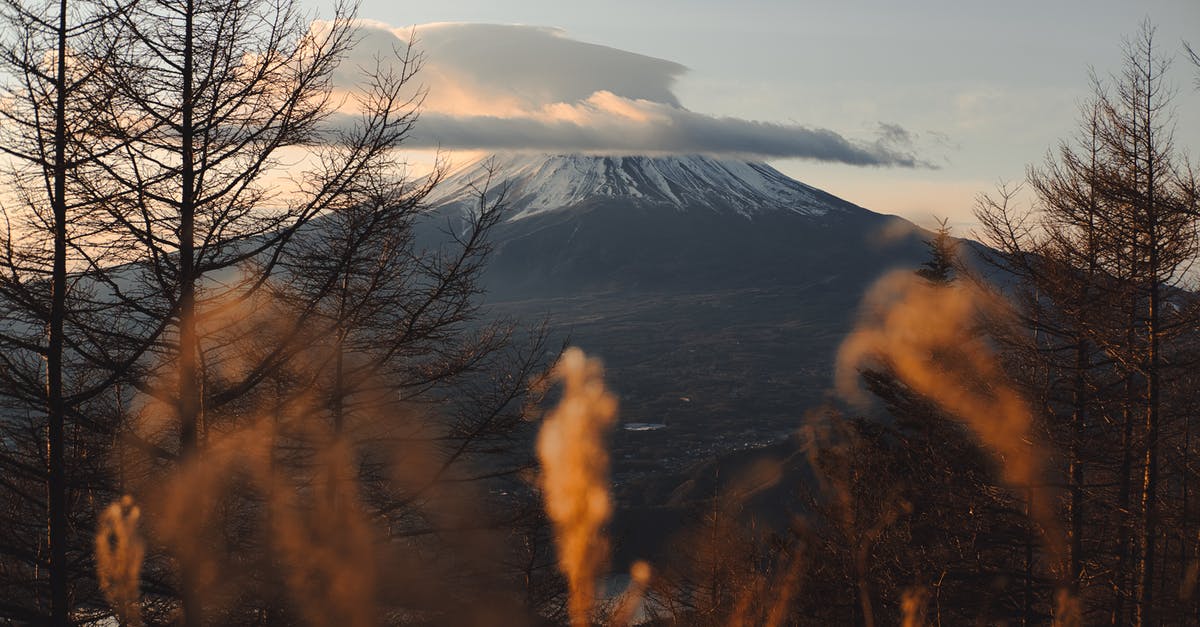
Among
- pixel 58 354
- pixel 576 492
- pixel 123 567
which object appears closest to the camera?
pixel 58 354

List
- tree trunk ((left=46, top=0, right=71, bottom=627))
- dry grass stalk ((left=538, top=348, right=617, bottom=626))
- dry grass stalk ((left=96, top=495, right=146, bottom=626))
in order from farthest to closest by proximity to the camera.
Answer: dry grass stalk ((left=538, top=348, right=617, bottom=626))
dry grass stalk ((left=96, top=495, right=146, bottom=626))
tree trunk ((left=46, top=0, right=71, bottom=627))

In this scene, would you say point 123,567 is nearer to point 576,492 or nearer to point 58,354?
point 58,354

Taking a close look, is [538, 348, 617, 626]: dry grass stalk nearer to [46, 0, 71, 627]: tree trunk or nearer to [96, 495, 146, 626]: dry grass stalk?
[96, 495, 146, 626]: dry grass stalk

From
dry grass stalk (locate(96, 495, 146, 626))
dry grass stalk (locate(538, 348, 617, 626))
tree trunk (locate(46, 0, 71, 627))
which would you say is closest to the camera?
tree trunk (locate(46, 0, 71, 627))

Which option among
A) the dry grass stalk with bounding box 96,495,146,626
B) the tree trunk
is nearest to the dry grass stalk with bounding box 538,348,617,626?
the dry grass stalk with bounding box 96,495,146,626

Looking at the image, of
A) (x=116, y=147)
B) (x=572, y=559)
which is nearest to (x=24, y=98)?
(x=116, y=147)

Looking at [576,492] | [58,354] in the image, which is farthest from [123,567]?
[576,492]

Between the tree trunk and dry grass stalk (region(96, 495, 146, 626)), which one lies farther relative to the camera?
dry grass stalk (region(96, 495, 146, 626))

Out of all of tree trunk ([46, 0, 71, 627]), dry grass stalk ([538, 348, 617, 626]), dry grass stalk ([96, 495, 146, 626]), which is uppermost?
tree trunk ([46, 0, 71, 627])

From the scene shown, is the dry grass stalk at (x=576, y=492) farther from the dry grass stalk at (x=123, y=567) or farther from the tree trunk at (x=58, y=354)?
the tree trunk at (x=58, y=354)

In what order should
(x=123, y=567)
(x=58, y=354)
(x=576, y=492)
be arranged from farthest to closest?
(x=576, y=492)
(x=123, y=567)
(x=58, y=354)

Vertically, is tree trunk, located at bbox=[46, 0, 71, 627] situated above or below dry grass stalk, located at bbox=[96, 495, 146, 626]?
above
